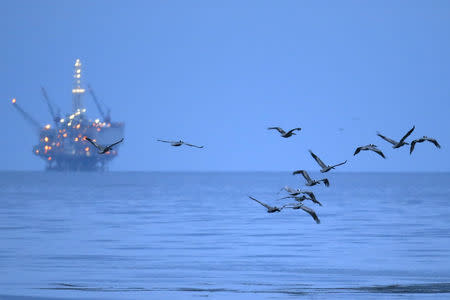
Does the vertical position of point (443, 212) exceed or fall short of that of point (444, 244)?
it exceeds it

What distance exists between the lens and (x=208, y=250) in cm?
5441

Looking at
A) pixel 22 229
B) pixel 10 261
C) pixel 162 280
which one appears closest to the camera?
pixel 162 280

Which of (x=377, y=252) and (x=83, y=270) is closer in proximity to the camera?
(x=83, y=270)

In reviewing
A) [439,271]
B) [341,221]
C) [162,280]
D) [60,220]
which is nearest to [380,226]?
[341,221]

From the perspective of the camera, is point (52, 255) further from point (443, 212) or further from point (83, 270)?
point (443, 212)

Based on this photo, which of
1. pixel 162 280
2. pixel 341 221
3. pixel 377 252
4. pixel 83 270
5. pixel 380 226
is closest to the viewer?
pixel 162 280

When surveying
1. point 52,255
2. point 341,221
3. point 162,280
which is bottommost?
point 162,280

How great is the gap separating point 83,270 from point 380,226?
38.6 metres

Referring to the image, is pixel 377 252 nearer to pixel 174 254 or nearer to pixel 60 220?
pixel 174 254

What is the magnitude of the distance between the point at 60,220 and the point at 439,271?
4494cm

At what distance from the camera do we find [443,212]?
97.7 meters

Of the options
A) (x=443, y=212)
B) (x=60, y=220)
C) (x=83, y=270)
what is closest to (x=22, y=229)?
(x=60, y=220)

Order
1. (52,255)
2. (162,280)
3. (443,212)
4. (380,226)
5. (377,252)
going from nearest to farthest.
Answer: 1. (162,280)
2. (52,255)
3. (377,252)
4. (380,226)
5. (443,212)

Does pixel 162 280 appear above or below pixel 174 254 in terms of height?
below
